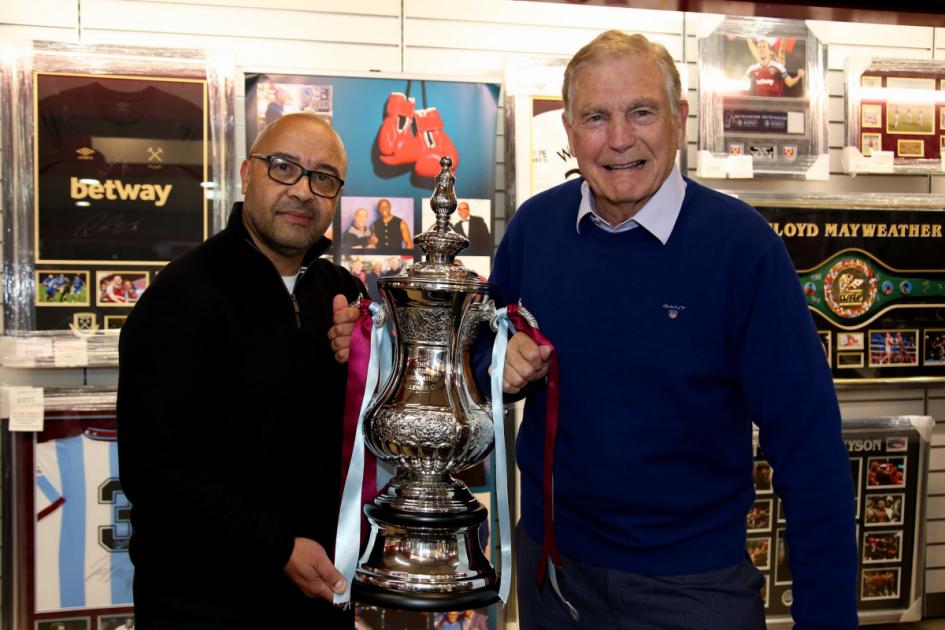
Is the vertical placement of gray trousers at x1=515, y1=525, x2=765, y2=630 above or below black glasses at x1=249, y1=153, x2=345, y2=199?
below

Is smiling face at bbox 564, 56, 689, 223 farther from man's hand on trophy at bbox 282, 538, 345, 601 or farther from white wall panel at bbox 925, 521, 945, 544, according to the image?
white wall panel at bbox 925, 521, 945, 544

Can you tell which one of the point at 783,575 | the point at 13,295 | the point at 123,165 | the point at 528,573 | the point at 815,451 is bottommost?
the point at 783,575

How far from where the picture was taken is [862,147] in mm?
3555

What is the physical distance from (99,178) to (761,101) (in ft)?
8.07

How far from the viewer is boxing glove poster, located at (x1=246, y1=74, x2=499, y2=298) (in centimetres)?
316

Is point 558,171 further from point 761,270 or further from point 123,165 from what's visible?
point 761,270

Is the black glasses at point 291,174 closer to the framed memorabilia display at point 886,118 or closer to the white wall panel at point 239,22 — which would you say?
the white wall panel at point 239,22

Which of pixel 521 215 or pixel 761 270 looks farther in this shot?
pixel 521 215

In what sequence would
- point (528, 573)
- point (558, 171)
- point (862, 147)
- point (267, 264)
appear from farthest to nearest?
1. point (862, 147)
2. point (558, 171)
3. point (267, 264)
4. point (528, 573)

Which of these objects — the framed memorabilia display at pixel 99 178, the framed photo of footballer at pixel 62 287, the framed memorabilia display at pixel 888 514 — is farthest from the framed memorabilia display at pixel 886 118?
the framed photo of footballer at pixel 62 287

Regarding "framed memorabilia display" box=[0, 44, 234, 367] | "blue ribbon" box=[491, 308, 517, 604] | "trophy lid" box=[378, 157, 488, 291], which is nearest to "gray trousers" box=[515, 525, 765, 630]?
"blue ribbon" box=[491, 308, 517, 604]

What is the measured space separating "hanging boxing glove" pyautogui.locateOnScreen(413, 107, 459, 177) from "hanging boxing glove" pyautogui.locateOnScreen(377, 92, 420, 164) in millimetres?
23

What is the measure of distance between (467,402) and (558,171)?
1.90 m

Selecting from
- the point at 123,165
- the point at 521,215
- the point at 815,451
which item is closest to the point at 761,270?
the point at 815,451
